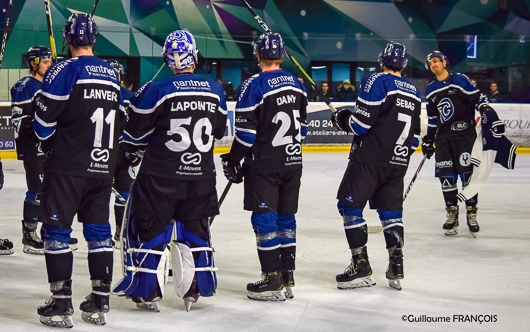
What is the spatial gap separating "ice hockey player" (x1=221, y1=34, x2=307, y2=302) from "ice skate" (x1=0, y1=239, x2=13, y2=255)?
6.89 feet

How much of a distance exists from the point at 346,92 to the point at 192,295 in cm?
1122

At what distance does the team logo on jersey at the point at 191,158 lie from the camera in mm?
4480

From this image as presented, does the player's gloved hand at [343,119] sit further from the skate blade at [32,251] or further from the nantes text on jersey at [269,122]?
the skate blade at [32,251]

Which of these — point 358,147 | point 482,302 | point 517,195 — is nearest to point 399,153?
point 358,147

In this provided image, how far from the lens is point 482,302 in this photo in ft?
15.9

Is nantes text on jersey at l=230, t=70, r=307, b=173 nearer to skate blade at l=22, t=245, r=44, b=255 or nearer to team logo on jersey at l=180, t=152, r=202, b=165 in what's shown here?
team logo on jersey at l=180, t=152, r=202, b=165

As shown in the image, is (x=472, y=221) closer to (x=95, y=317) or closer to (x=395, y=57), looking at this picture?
(x=395, y=57)

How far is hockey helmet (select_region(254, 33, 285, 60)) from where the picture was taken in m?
4.90

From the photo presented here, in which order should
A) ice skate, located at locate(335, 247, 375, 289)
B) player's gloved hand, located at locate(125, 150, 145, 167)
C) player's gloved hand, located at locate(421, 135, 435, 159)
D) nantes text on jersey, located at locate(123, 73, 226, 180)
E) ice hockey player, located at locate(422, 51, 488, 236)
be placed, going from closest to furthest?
nantes text on jersey, located at locate(123, 73, 226, 180), player's gloved hand, located at locate(125, 150, 145, 167), ice skate, located at locate(335, 247, 375, 289), player's gloved hand, located at locate(421, 135, 435, 159), ice hockey player, located at locate(422, 51, 488, 236)

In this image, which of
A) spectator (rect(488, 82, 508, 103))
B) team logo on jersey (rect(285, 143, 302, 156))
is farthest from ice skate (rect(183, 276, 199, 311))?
spectator (rect(488, 82, 508, 103))

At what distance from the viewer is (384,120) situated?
514 centimetres

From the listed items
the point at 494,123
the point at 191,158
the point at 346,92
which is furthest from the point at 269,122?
the point at 346,92

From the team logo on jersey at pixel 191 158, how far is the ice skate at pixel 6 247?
2256 millimetres
